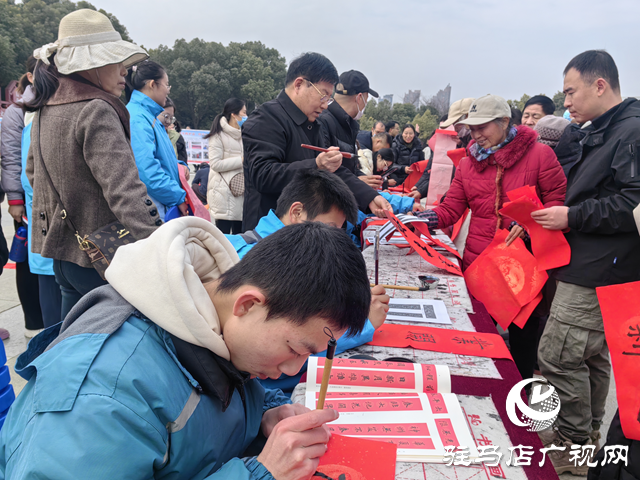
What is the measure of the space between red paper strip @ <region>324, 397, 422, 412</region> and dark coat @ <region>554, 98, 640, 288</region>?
55.2 inches

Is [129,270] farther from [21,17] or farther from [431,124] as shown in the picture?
[21,17]

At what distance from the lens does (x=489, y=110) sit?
2609 mm

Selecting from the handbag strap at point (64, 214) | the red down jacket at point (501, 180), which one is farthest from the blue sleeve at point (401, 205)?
the handbag strap at point (64, 214)

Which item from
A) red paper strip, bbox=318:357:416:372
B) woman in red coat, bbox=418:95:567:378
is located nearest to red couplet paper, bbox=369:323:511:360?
red paper strip, bbox=318:357:416:372

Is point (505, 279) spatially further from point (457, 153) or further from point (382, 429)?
point (457, 153)

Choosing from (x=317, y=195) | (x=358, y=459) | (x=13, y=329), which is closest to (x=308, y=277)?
(x=358, y=459)

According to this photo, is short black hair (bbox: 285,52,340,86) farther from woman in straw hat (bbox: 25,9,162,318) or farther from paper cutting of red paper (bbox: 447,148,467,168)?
paper cutting of red paper (bbox: 447,148,467,168)

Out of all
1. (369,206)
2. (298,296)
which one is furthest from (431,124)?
(298,296)

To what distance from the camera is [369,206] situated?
2.94m

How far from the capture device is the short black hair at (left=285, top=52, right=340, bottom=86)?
98.8 inches

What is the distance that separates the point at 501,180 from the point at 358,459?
7.05 feet

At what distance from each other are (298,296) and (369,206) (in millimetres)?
2153

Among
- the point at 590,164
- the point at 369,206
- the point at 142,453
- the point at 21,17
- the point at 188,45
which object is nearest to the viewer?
the point at 142,453

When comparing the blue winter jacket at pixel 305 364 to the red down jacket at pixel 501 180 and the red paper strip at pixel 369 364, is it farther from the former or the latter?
the red down jacket at pixel 501 180
